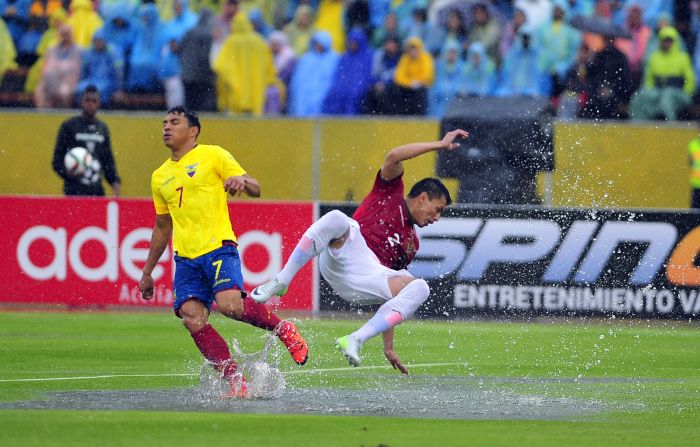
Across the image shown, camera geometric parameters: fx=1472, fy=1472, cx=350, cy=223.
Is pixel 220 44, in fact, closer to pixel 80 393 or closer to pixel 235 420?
pixel 80 393

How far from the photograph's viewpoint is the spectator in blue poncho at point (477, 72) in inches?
863

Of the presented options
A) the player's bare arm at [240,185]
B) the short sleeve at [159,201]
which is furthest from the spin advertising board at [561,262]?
the player's bare arm at [240,185]

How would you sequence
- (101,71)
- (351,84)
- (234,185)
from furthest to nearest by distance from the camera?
(101,71) < (351,84) < (234,185)

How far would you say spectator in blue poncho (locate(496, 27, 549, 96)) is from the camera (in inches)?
859

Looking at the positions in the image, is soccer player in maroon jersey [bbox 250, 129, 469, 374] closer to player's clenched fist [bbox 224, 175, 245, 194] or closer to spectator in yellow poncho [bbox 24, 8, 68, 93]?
player's clenched fist [bbox 224, 175, 245, 194]

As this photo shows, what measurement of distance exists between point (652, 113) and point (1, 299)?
9679mm

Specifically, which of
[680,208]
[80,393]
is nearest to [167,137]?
[80,393]

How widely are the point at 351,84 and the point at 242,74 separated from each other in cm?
167

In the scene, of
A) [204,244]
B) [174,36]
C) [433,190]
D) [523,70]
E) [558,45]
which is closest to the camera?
[204,244]

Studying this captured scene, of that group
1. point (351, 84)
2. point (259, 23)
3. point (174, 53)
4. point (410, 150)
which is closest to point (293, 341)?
point (410, 150)

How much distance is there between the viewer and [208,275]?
11148 millimetres

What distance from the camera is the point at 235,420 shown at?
32.2ft

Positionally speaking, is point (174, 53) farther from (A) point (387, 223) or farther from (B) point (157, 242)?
(A) point (387, 223)

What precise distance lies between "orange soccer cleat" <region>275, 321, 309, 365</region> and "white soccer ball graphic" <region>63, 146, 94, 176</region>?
29.6ft
